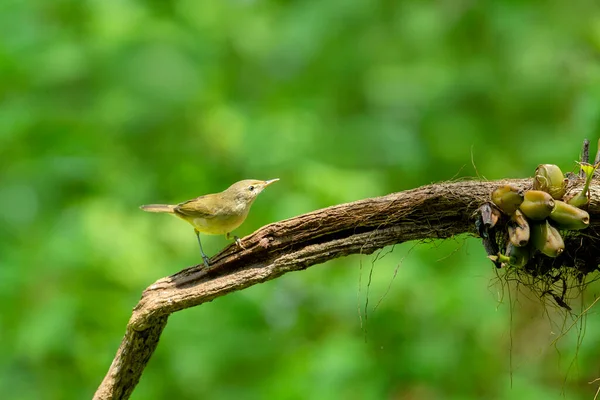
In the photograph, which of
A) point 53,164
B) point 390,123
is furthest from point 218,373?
point 390,123

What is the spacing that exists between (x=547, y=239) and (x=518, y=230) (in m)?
0.08

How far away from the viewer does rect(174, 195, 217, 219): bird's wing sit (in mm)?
4199

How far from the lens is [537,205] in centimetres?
235

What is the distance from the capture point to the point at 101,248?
586 centimetres

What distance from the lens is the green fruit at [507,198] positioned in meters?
2.38

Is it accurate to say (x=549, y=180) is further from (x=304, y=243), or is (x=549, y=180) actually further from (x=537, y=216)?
(x=304, y=243)

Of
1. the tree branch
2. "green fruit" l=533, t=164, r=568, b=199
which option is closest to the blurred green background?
the tree branch

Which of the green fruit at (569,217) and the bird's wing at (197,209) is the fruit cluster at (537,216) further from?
the bird's wing at (197,209)

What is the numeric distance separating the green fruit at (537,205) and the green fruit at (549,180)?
57mm

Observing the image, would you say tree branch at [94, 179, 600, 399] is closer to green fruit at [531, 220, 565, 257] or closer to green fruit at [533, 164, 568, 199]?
green fruit at [533, 164, 568, 199]

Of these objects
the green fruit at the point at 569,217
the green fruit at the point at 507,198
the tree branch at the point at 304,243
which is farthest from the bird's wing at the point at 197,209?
the green fruit at the point at 569,217

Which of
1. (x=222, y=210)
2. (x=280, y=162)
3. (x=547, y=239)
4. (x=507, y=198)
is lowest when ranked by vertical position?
(x=547, y=239)

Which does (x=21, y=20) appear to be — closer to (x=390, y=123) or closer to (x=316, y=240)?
(x=390, y=123)

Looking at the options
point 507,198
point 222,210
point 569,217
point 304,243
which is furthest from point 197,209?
point 569,217
